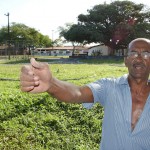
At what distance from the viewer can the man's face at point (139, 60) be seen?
2531 mm

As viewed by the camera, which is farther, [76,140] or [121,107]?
[76,140]

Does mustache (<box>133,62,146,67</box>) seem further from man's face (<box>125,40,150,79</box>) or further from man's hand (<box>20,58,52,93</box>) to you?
man's hand (<box>20,58,52,93</box>)

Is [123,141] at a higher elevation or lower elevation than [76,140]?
higher

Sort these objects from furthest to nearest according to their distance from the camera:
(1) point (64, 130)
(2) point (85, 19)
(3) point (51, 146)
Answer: (2) point (85, 19)
(1) point (64, 130)
(3) point (51, 146)

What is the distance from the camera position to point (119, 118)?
2422mm

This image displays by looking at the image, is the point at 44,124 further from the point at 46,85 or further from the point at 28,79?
the point at 28,79

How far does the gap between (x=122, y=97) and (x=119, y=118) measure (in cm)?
17

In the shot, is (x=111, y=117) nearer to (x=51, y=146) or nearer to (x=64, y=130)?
(x=51, y=146)

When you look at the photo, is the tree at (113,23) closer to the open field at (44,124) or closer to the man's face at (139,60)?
the open field at (44,124)

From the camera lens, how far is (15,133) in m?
6.48

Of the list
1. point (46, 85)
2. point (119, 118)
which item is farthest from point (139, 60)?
point (46, 85)

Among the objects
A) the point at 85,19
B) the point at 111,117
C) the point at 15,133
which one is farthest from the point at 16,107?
the point at 85,19

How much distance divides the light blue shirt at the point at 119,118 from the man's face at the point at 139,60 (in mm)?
112

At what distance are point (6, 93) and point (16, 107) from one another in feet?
2.72
